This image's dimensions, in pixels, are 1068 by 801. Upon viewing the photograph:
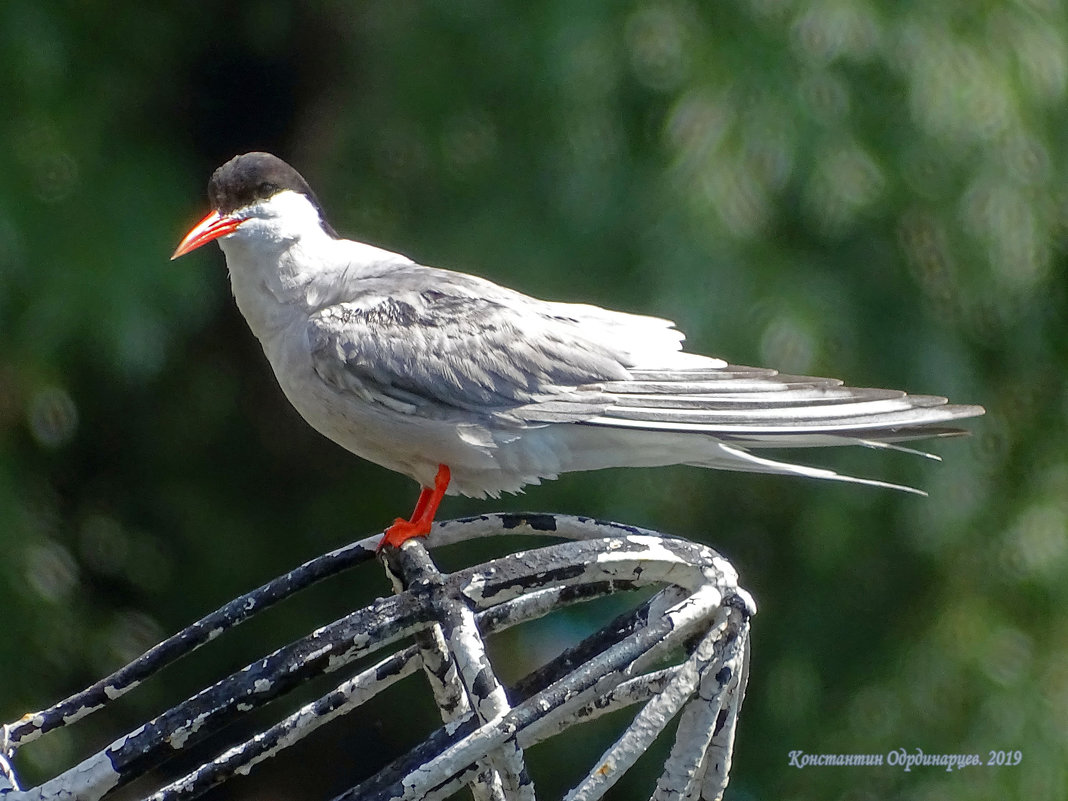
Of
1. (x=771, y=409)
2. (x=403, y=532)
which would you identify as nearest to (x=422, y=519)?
(x=403, y=532)

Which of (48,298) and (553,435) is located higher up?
(48,298)

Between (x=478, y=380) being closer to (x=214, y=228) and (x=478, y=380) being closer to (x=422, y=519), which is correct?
(x=422, y=519)

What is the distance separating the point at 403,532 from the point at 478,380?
364 millimetres

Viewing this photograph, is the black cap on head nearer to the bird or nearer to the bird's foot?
the bird

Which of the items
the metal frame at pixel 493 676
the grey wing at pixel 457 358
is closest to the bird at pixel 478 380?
the grey wing at pixel 457 358

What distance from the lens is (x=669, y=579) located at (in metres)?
1.64

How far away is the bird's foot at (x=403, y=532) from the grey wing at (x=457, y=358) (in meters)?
0.23

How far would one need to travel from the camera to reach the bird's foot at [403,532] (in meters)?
1.86

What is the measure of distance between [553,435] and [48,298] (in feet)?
6.54

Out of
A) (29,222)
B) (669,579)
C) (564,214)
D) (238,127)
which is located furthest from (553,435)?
(238,127)

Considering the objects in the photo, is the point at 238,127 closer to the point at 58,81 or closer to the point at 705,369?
the point at 58,81

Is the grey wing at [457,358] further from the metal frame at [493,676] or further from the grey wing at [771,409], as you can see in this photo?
the metal frame at [493,676]

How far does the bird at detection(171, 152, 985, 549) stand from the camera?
209cm

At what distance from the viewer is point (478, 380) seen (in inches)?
87.4
